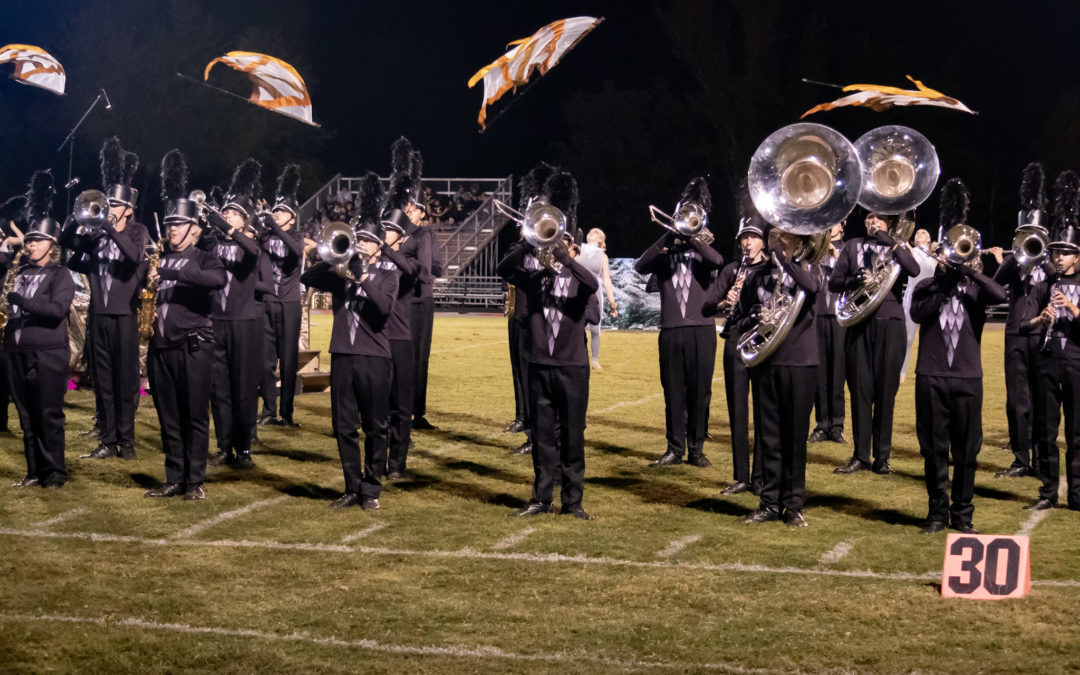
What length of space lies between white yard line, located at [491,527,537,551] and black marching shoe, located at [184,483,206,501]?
235 cm

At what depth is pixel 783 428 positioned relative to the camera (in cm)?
826

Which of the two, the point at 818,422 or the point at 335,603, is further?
the point at 818,422

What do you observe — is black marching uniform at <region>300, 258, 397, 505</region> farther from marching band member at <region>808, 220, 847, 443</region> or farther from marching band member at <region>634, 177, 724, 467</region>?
marching band member at <region>808, 220, 847, 443</region>

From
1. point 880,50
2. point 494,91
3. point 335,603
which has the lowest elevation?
point 335,603

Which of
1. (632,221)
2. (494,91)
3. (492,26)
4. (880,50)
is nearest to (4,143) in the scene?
(492,26)

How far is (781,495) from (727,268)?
6.13 ft

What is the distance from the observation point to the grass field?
5641mm

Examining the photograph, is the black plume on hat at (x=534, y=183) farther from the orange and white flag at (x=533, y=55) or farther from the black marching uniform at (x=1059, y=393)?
the black marching uniform at (x=1059, y=393)

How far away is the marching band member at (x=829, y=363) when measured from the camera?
36.6 feet

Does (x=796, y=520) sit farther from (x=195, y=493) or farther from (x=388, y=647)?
(x=195, y=493)

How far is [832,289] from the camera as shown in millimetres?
9648

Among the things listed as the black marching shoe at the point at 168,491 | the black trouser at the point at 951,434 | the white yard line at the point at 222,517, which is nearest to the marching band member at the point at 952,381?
the black trouser at the point at 951,434

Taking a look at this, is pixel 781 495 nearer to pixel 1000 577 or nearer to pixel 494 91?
pixel 1000 577

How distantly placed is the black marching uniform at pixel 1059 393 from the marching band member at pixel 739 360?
1.91m
